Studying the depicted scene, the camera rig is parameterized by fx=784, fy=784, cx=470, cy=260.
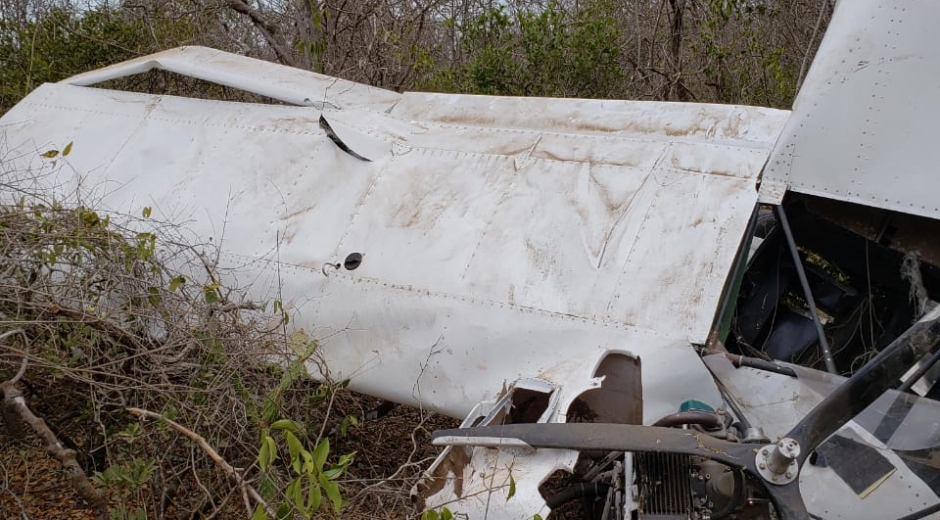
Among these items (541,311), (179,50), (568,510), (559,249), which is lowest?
(568,510)

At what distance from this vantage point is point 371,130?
5.05 metres

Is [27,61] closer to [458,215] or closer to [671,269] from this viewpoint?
[458,215]

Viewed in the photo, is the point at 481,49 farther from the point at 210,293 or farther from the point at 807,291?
the point at 807,291

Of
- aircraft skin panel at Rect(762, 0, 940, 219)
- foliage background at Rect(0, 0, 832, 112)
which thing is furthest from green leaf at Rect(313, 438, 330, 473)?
foliage background at Rect(0, 0, 832, 112)

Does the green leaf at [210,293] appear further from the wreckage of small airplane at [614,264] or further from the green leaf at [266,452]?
the green leaf at [266,452]

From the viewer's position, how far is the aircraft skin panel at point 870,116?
3.38m

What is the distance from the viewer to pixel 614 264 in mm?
3795

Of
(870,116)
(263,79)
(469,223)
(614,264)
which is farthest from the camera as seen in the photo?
(263,79)

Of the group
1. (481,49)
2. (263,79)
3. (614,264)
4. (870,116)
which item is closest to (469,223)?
(614,264)

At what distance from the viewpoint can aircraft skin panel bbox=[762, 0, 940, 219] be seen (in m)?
3.38

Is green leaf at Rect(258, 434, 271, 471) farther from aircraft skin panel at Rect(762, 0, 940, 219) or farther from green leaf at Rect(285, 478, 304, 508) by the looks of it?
aircraft skin panel at Rect(762, 0, 940, 219)

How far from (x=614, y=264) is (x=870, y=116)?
1.31 m

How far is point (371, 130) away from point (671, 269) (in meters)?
2.27

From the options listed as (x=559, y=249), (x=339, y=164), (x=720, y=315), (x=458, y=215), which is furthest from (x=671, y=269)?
(x=339, y=164)
